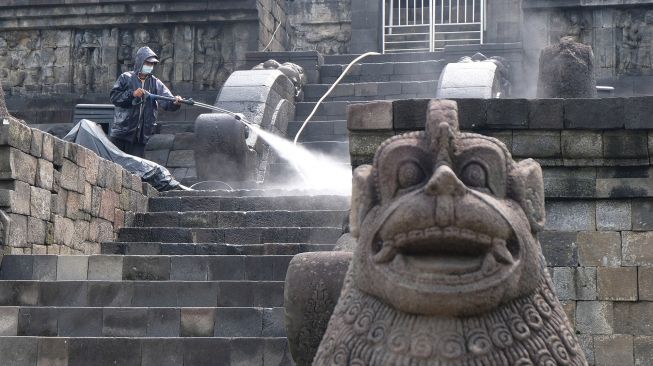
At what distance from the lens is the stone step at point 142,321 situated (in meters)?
9.06

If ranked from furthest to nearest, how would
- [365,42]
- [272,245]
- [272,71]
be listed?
[365,42] → [272,71] → [272,245]

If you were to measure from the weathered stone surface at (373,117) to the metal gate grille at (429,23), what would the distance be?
564 inches

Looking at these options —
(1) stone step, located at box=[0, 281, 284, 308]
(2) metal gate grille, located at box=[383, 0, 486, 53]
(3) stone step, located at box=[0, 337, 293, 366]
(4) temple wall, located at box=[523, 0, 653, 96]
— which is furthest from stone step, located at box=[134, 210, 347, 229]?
(2) metal gate grille, located at box=[383, 0, 486, 53]

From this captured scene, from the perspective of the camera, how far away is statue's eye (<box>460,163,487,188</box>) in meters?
4.68

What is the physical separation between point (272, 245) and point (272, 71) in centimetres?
622

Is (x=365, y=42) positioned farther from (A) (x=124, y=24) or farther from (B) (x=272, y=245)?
(B) (x=272, y=245)

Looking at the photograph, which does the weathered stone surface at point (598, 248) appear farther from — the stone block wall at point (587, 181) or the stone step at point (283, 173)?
the stone step at point (283, 173)

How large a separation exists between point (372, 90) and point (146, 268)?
7.72 meters

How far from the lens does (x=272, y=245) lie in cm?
1088

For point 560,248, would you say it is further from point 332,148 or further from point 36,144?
point 332,148

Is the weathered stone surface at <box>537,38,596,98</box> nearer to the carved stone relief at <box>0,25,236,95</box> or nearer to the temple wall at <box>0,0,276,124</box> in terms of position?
the temple wall at <box>0,0,276,124</box>

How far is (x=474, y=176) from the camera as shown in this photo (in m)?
4.69

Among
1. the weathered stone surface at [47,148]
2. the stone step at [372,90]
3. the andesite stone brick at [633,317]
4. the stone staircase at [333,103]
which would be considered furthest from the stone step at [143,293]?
the stone step at [372,90]

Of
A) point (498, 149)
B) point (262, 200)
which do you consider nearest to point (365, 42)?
point (262, 200)
